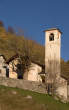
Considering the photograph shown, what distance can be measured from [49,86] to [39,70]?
5657 mm

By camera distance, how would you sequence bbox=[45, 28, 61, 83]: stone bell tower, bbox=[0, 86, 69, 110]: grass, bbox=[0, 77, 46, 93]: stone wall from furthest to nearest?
bbox=[45, 28, 61, 83]: stone bell tower < bbox=[0, 77, 46, 93]: stone wall < bbox=[0, 86, 69, 110]: grass

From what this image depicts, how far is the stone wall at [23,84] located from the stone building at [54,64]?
1.35 metres

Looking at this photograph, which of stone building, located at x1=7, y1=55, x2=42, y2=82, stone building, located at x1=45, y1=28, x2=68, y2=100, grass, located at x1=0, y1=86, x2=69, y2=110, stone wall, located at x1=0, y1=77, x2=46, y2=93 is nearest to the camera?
grass, located at x1=0, y1=86, x2=69, y2=110

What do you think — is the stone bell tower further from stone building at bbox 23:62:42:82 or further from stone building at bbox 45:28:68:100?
stone building at bbox 23:62:42:82

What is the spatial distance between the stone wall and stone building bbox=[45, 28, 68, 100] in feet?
4.43

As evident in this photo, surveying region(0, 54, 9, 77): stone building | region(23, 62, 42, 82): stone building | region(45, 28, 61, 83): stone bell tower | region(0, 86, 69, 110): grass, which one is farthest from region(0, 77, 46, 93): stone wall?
region(0, 54, 9, 77): stone building

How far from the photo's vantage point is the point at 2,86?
87.6ft

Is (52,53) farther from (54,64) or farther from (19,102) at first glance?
(19,102)

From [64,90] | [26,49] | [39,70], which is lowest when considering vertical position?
[64,90]

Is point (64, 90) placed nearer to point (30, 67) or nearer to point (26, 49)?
point (30, 67)

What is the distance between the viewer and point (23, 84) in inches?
1153

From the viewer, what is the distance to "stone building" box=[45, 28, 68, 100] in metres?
31.2

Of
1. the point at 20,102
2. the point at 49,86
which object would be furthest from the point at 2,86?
the point at 49,86

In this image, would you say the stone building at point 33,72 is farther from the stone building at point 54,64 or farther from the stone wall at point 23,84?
the stone wall at point 23,84
